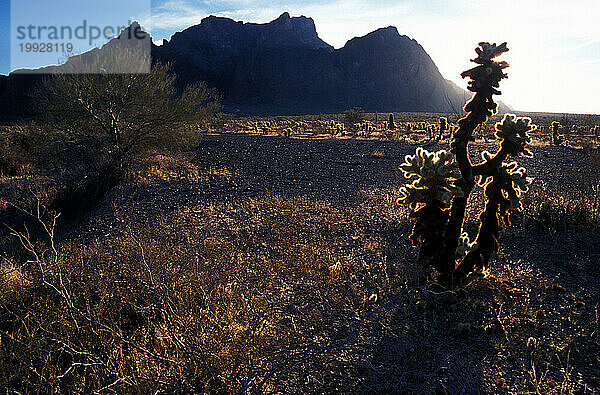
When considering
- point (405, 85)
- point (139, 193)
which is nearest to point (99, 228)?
point (139, 193)

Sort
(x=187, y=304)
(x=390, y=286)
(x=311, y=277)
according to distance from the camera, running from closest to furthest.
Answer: (x=187, y=304), (x=390, y=286), (x=311, y=277)

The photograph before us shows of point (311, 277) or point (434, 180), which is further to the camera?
point (311, 277)

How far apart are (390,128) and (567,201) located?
88.3 feet

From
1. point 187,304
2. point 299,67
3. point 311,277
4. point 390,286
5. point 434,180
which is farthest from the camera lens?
point 299,67

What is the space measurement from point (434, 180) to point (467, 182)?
1.21ft

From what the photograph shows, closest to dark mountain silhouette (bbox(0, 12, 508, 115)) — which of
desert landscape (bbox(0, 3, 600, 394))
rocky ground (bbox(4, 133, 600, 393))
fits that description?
desert landscape (bbox(0, 3, 600, 394))

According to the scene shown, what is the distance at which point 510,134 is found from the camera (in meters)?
3.66

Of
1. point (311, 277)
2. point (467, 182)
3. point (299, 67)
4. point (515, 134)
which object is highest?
point (299, 67)

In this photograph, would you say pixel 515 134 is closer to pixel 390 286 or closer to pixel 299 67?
pixel 390 286

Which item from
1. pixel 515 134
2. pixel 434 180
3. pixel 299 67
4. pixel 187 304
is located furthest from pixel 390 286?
pixel 299 67

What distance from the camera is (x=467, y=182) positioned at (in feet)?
11.9

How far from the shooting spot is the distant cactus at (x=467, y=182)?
3572 millimetres

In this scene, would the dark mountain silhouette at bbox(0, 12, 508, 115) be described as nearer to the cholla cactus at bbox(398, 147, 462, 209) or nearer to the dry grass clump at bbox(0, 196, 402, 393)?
the dry grass clump at bbox(0, 196, 402, 393)

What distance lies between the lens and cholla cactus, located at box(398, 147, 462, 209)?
3.50m
